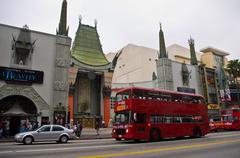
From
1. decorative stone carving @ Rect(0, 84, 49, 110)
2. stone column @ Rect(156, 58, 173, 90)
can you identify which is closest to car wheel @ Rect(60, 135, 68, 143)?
decorative stone carving @ Rect(0, 84, 49, 110)

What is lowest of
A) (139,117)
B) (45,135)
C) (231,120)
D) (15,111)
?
(45,135)

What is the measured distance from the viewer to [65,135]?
17828mm

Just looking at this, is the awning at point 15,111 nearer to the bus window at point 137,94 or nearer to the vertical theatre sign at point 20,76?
the vertical theatre sign at point 20,76

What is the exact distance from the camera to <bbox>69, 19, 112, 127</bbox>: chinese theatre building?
40.7 meters

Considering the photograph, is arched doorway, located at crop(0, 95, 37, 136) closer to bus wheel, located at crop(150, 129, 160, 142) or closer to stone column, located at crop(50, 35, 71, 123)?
stone column, located at crop(50, 35, 71, 123)

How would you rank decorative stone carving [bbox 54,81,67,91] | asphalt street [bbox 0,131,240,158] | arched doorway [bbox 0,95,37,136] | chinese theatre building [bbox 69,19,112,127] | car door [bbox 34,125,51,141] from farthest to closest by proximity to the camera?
1. chinese theatre building [bbox 69,19,112,127]
2. decorative stone carving [bbox 54,81,67,91]
3. arched doorway [bbox 0,95,37,136]
4. car door [bbox 34,125,51,141]
5. asphalt street [bbox 0,131,240,158]

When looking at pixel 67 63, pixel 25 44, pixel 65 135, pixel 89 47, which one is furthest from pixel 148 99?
pixel 89 47

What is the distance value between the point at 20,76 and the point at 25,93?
2.10m

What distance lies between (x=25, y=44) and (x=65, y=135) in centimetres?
1492

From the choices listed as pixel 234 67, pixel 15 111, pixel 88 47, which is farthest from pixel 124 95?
pixel 234 67

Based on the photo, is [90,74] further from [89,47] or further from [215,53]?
[215,53]

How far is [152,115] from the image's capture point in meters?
17.8

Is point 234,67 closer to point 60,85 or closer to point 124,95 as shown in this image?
point 60,85

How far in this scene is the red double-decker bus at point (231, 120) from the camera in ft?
105
